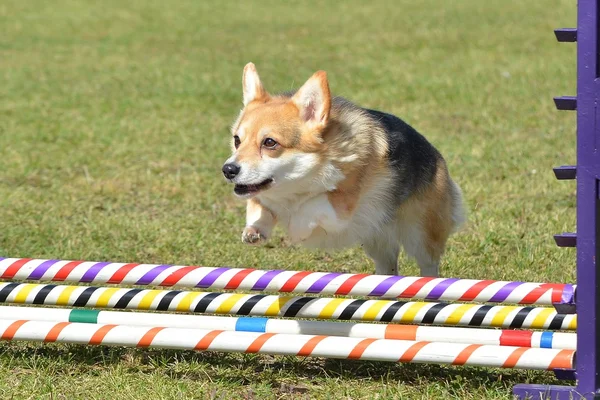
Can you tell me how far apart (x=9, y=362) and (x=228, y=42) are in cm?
1133

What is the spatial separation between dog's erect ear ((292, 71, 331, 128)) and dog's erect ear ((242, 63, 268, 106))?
30cm

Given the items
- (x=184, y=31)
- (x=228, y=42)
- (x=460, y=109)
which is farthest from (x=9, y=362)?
(x=184, y=31)

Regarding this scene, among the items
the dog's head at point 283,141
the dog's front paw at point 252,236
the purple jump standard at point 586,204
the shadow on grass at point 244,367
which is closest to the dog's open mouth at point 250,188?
the dog's head at point 283,141

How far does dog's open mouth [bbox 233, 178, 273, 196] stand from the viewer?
163 inches

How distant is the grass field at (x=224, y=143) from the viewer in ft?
13.5

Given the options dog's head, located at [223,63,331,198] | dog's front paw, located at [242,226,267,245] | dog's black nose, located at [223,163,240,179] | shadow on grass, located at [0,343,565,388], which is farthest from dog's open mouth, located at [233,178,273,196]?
shadow on grass, located at [0,343,565,388]

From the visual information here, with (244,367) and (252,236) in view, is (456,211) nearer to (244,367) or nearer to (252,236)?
(252,236)

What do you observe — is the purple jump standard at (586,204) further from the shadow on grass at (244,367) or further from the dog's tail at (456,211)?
the dog's tail at (456,211)

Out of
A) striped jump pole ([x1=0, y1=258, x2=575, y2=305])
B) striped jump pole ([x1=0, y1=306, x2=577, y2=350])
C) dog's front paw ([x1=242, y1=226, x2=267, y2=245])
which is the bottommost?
striped jump pole ([x1=0, y1=306, x2=577, y2=350])

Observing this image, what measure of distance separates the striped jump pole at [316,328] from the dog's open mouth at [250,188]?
555 mm

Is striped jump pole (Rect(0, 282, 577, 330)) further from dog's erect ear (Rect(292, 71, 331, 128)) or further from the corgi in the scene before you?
dog's erect ear (Rect(292, 71, 331, 128))

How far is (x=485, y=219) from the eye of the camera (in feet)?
21.3

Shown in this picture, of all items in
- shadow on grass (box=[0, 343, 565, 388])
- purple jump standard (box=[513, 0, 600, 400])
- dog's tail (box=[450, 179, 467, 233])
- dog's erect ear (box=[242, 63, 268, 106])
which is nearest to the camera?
purple jump standard (box=[513, 0, 600, 400])

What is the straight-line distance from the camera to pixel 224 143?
8891 mm
